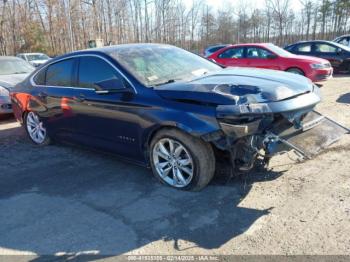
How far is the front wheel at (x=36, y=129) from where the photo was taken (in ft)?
19.9

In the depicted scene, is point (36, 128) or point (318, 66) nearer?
point (36, 128)

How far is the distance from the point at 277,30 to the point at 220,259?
43914mm

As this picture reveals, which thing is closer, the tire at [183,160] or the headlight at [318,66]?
the tire at [183,160]

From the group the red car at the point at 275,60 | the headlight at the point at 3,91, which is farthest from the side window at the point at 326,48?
the headlight at the point at 3,91

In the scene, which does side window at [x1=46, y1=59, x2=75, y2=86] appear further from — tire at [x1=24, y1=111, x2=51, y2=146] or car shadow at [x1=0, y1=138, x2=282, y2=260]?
car shadow at [x1=0, y1=138, x2=282, y2=260]

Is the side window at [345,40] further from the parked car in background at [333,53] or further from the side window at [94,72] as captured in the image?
the side window at [94,72]

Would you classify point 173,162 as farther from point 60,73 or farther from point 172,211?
point 60,73

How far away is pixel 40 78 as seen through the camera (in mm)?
5969

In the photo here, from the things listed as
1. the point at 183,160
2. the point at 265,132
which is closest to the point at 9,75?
the point at 183,160

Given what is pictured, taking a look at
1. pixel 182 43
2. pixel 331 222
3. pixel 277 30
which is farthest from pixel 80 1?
pixel 331 222

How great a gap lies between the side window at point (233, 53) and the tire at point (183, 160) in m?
9.44

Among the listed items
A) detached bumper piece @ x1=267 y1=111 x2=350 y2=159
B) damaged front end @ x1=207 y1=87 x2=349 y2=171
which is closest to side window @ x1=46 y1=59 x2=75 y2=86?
damaged front end @ x1=207 y1=87 x2=349 y2=171

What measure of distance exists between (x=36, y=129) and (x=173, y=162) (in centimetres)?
328

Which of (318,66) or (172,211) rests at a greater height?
(318,66)
